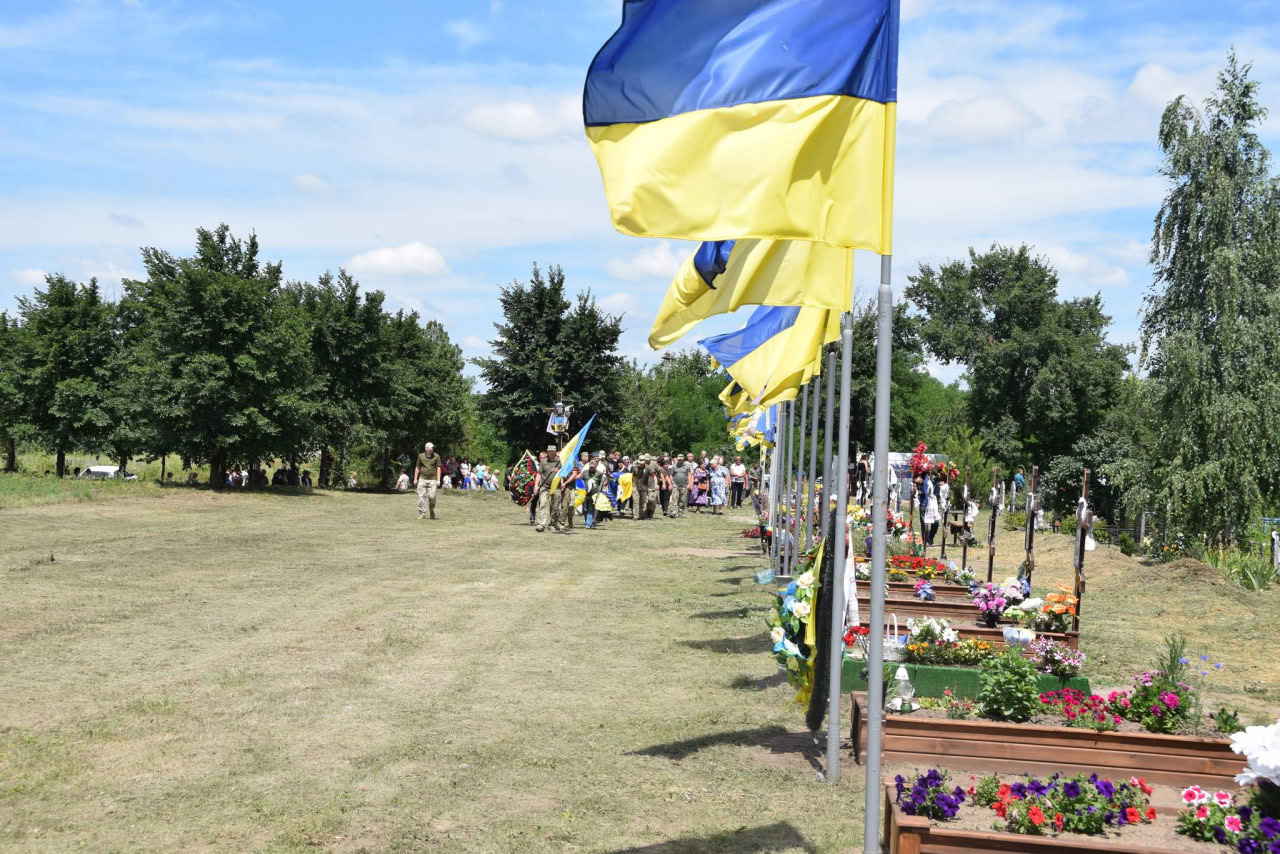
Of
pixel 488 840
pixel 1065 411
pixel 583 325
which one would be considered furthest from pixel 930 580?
pixel 1065 411

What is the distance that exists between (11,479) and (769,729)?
105ft

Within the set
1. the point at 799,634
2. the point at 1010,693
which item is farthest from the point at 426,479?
the point at 1010,693

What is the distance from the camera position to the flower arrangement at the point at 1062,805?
5812mm

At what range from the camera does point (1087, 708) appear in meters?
7.78

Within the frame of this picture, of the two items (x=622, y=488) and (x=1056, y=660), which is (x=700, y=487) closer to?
(x=622, y=488)

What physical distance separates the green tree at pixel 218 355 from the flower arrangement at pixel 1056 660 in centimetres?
3015

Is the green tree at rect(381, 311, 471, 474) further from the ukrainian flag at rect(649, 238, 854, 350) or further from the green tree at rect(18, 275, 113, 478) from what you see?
Answer: the ukrainian flag at rect(649, 238, 854, 350)

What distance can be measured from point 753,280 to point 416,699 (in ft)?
14.5

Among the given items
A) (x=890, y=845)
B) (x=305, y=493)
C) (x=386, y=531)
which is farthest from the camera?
(x=305, y=493)

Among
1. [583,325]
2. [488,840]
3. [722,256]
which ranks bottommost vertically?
[488,840]

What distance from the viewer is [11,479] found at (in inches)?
1334

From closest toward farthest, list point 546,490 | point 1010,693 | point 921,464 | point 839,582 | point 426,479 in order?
1. point 839,582
2. point 1010,693
3. point 921,464
4. point 546,490
5. point 426,479

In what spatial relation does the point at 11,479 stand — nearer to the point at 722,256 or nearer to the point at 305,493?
the point at 305,493

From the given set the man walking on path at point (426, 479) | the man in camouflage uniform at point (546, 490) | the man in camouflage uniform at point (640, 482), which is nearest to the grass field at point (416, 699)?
the man in camouflage uniform at point (546, 490)
